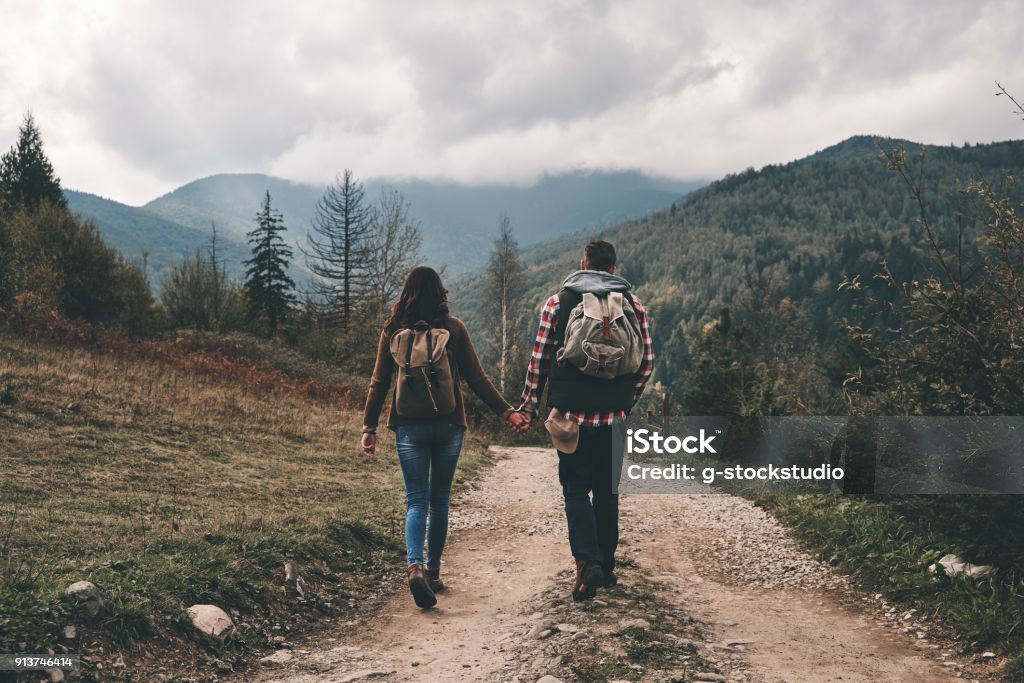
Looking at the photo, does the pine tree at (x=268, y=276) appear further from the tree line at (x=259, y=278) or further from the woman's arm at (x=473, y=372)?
the woman's arm at (x=473, y=372)

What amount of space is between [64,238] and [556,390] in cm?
2960

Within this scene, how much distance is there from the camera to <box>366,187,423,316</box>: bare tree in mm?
34156

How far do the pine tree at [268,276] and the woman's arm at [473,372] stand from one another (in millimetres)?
38672

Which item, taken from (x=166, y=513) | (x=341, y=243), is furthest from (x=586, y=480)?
(x=341, y=243)

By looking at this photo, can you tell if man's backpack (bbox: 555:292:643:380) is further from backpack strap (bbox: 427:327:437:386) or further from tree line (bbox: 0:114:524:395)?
tree line (bbox: 0:114:524:395)

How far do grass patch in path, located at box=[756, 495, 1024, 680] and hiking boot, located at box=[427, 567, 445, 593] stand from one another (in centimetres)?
383

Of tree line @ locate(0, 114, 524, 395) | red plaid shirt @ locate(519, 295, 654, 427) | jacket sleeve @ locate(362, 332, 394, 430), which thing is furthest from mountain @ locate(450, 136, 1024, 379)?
red plaid shirt @ locate(519, 295, 654, 427)

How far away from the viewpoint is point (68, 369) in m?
13.0

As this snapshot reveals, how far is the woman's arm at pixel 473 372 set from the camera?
17.7ft

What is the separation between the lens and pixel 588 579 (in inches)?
195

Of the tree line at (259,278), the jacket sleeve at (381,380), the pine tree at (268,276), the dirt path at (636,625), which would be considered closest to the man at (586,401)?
the dirt path at (636,625)

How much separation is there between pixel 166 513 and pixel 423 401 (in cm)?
344

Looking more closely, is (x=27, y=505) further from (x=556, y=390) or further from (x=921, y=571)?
(x=921, y=571)

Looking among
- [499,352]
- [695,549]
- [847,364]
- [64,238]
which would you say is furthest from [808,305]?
[695,549]
